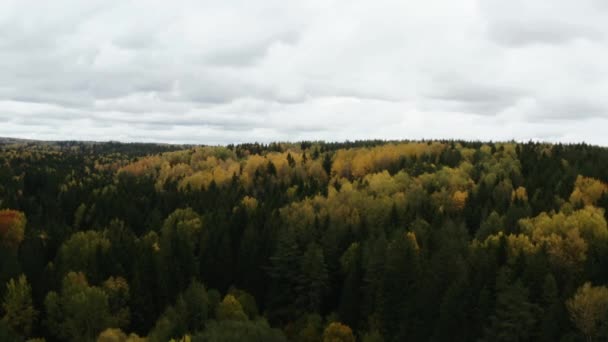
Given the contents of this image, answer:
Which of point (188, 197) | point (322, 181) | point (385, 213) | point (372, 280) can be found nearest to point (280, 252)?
point (372, 280)

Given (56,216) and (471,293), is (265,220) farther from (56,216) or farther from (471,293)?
(56,216)

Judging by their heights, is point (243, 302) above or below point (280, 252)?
below

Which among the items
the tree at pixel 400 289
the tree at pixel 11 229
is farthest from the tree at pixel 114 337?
the tree at pixel 11 229

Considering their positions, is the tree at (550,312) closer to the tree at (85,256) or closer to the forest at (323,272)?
the forest at (323,272)

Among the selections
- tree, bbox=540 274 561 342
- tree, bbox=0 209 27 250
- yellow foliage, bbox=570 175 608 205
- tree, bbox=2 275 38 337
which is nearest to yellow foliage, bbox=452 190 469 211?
yellow foliage, bbox=570 175 608 205

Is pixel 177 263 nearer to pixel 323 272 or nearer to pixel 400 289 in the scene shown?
pixel 323 272

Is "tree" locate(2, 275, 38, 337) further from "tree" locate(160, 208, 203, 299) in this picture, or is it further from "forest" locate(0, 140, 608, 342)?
"tree" locate(160, 208, 203, 299)
